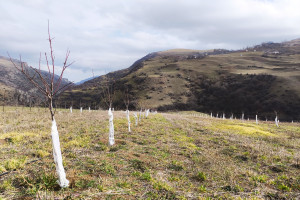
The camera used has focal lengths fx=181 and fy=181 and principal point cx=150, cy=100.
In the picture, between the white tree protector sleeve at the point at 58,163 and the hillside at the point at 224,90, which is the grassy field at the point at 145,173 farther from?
the hillside at the point at 224,90

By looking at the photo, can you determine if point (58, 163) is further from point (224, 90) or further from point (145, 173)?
point (224, 90)

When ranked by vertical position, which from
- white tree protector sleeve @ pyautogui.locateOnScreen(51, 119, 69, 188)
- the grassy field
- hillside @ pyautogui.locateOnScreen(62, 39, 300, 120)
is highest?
hillside @ pyautogui.locateOnScreen(62, 39, 300, 120)

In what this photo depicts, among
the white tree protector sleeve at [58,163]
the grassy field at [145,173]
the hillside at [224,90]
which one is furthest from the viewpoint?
the hillside at [224,90]

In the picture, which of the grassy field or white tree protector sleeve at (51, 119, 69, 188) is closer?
white tree protector sleeve at (51, 119, 69, 188)

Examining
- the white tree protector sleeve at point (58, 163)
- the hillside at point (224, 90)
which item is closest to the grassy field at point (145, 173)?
the white tree protector sleeve at point (58, 163)

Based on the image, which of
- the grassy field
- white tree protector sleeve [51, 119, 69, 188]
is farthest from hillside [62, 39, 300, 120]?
white tree protector sleeve [51, 119, 69, 188]

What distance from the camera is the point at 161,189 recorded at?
818cm

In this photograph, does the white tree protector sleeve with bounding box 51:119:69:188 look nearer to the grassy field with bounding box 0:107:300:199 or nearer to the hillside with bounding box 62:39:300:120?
the grassy field with bounding box 0:107:300:199

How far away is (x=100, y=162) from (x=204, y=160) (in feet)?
23.5

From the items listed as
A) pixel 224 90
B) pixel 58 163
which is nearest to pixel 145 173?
pixel 58 163

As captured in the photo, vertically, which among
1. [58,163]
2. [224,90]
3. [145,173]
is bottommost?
[145,173]

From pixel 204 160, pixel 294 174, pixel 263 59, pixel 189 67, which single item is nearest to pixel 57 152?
pixel 204 160

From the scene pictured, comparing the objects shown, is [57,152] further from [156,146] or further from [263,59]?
[263,59]

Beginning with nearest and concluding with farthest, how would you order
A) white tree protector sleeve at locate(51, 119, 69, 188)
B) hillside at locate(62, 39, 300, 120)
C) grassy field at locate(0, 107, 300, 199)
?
1. white tree protector sleeve at locate(51, 119, 69, 188)
2. grassy field at locate(0, 107, 300, 199)
3. hillside at locate(62, 39, 300, 120)
